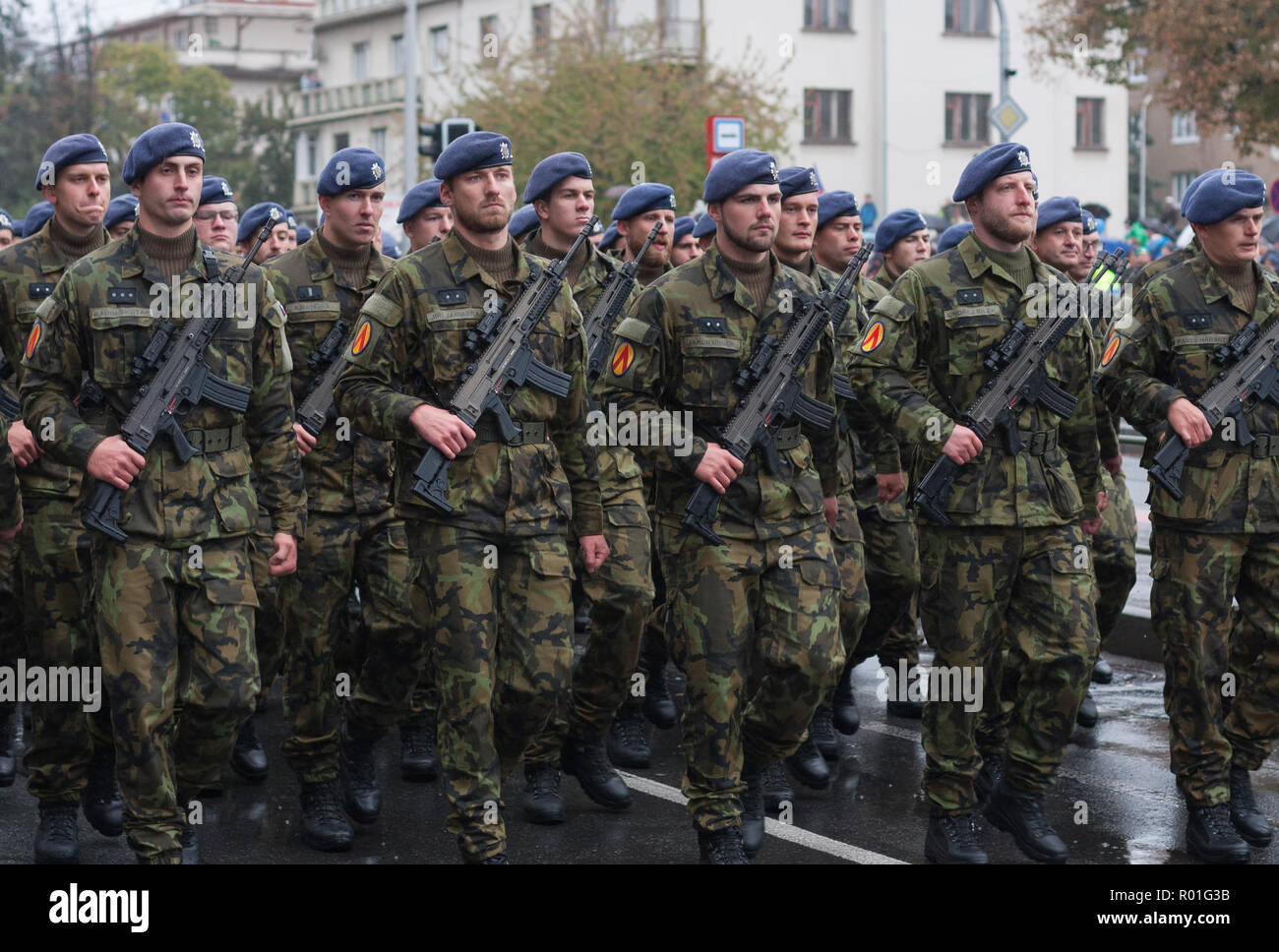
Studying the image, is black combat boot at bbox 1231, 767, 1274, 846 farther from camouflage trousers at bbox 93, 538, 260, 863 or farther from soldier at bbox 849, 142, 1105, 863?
camouflage trousers at bbox 93, 538, 260, 863

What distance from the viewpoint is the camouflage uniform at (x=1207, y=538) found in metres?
6.71

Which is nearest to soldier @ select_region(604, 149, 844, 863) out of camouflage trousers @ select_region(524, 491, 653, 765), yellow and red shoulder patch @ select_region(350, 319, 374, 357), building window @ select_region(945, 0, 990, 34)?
yellow and red shoulder patch @ select_region(350, 319, 374, 357)

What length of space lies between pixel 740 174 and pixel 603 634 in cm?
204

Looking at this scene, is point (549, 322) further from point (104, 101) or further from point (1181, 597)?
point (104, 101)

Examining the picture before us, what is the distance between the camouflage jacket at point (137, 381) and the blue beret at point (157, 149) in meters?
0.22

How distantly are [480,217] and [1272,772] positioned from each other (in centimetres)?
398

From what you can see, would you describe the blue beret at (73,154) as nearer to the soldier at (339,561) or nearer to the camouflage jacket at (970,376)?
the soldier at (339,561)

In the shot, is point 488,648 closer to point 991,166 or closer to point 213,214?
point 991,166

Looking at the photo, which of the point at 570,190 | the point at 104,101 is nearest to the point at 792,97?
the point at 104,101

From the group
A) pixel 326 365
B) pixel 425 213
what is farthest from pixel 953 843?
pixel 425 213

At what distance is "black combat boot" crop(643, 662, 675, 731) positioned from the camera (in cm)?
904

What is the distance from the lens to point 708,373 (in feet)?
21.2

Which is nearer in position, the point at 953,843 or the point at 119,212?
the point at 953,843
